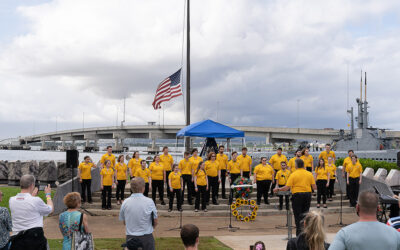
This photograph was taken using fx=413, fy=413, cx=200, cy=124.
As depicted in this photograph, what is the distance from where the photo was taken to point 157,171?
14.5 m

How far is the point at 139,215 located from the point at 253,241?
5.26 metres

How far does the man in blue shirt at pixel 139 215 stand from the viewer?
5762mm

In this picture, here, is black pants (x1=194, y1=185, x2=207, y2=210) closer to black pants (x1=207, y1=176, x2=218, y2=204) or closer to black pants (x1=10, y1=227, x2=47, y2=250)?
black pants (x1=207, y1=176, x2=218, y2=204)

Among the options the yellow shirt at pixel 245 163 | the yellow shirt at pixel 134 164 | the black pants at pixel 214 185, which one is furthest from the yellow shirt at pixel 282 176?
the yellow shirt at pixel 134 164

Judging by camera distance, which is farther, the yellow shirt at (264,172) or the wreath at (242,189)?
the yellow shirt at (264,172)

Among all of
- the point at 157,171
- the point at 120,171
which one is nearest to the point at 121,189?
the point at 120,171

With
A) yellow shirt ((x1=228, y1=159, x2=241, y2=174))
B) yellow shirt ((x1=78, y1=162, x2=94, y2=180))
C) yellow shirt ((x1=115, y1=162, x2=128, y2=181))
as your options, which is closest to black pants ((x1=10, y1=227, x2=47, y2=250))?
yellow shirt ((x1=115, y1=162, x2=128, y2=181))

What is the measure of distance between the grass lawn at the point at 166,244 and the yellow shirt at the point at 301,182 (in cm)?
213

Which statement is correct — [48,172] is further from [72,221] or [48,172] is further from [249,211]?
[72,221]

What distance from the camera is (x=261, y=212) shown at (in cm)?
1470

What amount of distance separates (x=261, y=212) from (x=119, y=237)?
5862mm

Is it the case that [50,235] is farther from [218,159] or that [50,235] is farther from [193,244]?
[193,244]

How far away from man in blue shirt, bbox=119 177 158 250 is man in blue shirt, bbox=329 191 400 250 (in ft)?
9.70

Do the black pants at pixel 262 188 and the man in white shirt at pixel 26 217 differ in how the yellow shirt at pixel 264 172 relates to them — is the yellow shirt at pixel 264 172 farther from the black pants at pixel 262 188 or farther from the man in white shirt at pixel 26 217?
the man in white shirt at pixel 26 217
